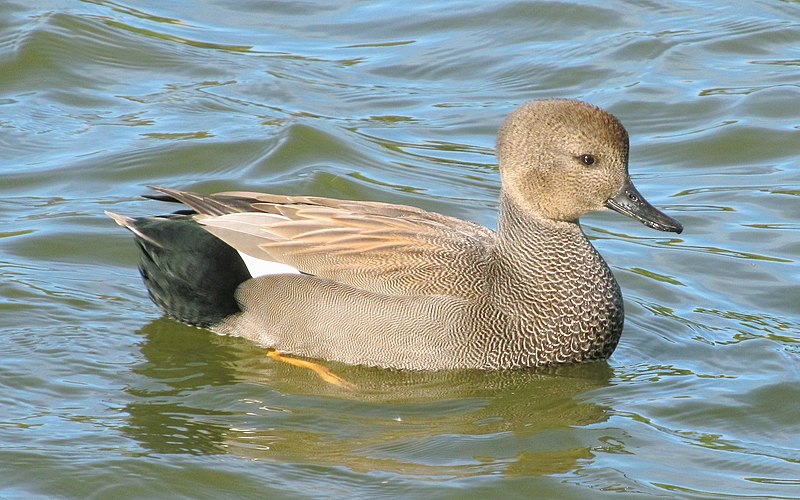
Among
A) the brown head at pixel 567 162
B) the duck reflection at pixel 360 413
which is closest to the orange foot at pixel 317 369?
the duck reflection at pixel 360 413

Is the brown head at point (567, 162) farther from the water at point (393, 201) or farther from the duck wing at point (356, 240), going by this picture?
the water at point (393, 201)

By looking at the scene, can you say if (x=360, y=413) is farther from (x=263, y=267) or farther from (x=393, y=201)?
(x=393, y=201)

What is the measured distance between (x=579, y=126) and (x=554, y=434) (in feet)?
5.23

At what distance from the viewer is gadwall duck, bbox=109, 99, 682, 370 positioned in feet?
25.2

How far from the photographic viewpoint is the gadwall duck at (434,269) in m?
7.67

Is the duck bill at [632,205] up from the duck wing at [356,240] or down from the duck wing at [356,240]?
up

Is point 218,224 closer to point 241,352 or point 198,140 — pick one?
point 241,352

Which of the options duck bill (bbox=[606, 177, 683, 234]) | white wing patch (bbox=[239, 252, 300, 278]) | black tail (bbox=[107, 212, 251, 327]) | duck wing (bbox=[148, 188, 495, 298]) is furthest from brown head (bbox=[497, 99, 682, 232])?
black tail (bbox=[107, 212, 251, 327])

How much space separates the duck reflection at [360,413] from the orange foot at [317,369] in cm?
4

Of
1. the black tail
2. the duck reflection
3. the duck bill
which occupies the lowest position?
the duck reflection

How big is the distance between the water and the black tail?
231 mm

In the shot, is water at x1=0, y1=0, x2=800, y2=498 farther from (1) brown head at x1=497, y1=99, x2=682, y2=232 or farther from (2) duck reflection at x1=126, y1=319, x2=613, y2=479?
(1) brown head at x1=497, y1=99, x2=682, y2=232

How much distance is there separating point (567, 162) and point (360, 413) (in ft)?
5.51

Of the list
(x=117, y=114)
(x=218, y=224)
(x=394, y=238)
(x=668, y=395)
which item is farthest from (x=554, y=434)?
(x=117, y=114)
